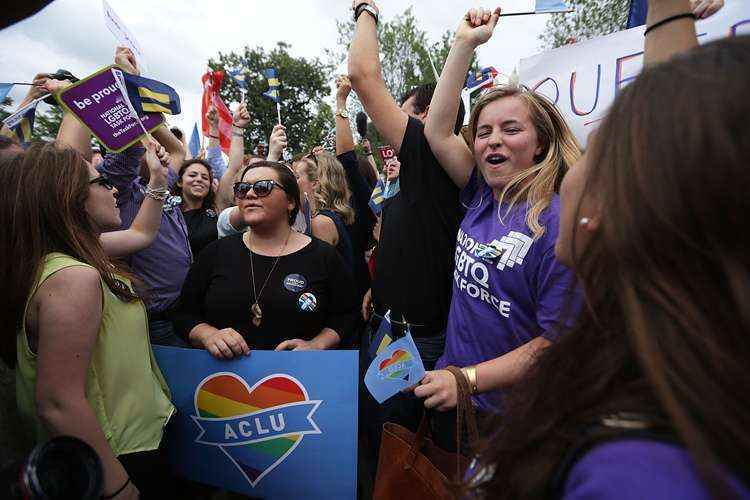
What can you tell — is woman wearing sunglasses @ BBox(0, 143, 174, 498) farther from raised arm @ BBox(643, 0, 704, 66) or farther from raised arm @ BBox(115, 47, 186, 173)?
raised arm @ BBox(643, 0, 704, 66)

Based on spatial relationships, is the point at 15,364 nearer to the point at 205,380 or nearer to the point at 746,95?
the point at 205,380

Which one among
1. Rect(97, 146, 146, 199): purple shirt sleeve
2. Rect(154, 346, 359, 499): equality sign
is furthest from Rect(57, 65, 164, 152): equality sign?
Rect(154, 346, 359, 499): equality sign

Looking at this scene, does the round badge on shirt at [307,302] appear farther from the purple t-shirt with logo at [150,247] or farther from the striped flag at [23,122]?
the striped flag at [23,122]

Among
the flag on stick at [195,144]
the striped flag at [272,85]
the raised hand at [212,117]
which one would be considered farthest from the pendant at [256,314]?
the flag on stick at [195,144]

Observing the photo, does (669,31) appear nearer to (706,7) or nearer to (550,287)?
(706,7)

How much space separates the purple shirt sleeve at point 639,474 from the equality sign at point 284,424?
4.55 feet

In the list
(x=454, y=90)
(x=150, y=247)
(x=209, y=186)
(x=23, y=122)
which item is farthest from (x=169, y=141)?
(x=454, y=90)

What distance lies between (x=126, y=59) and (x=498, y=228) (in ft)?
9.45

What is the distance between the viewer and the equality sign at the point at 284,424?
6.30 feet

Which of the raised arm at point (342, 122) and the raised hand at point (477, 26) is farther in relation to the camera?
the raised arm at point (342, 122)

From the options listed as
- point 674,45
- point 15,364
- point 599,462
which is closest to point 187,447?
point 15,364

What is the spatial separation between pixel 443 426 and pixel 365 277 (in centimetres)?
258

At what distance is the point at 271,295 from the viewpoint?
2.32 metres

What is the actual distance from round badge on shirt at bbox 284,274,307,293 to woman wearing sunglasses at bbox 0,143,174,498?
723mm
